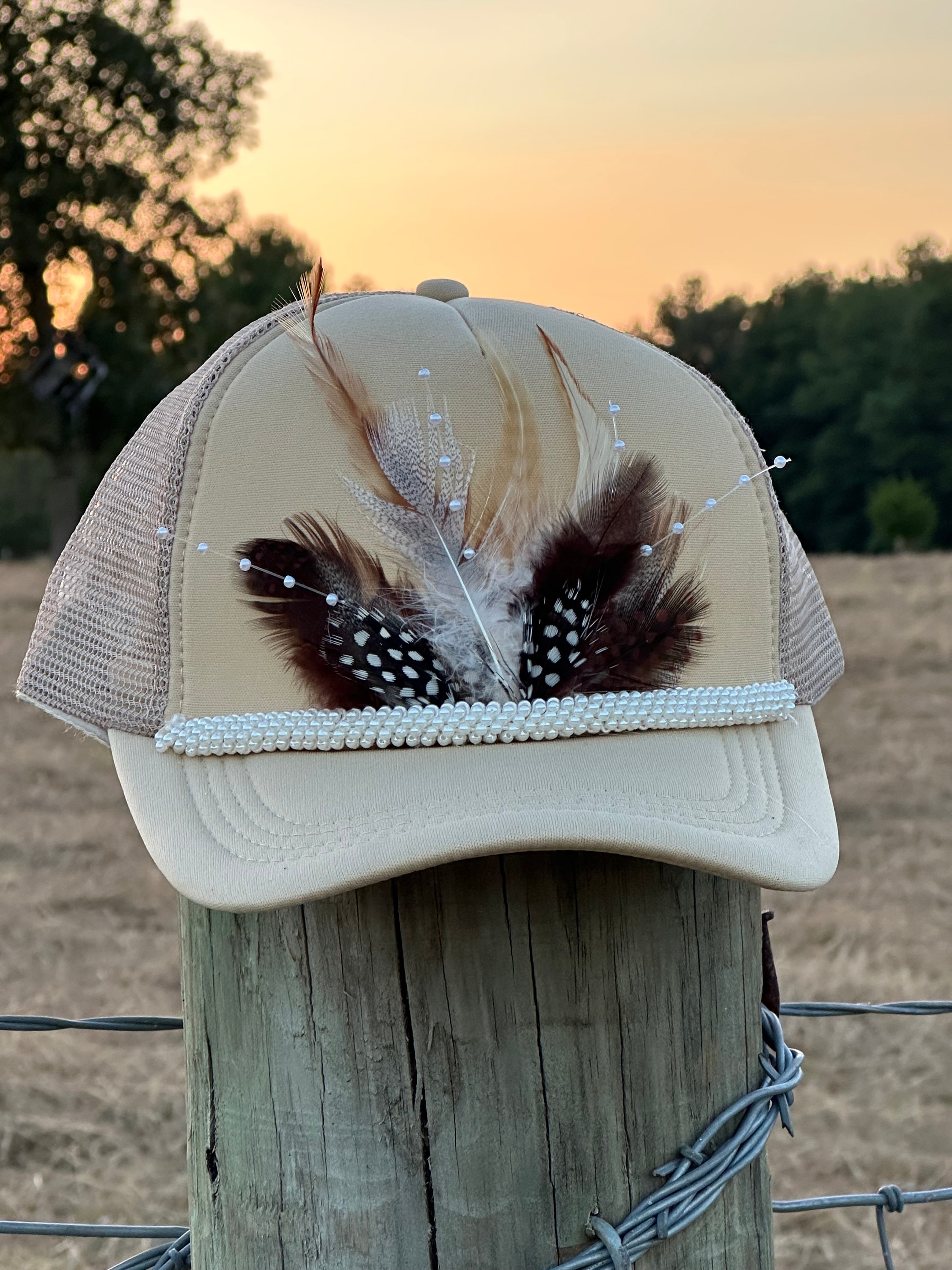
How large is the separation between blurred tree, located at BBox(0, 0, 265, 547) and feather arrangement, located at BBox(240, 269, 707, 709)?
22.1 meters

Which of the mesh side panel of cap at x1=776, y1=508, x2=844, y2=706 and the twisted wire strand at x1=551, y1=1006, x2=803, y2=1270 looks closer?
the twisted wire strand at x1=551, y1=1006, x2=803, y2=1270

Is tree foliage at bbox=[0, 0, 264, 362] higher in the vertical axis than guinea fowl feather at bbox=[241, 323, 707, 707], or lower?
higher

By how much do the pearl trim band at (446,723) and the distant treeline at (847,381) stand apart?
1215 inches

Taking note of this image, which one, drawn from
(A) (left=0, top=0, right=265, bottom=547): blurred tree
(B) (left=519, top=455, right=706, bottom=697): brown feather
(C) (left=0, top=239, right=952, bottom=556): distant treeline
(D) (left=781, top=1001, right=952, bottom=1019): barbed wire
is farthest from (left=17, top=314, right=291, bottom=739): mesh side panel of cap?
(C) (left=0, top=239, right=952, bottom=556): distant treeline

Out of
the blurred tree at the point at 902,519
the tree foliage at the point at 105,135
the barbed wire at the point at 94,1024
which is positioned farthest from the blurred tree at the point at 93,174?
the barbed wire at the point at 94,1024

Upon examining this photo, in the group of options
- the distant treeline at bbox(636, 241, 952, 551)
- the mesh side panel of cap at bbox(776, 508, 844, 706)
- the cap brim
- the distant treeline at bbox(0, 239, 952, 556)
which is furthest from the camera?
the distant treeline at bbox(636, 241, 952, 551)

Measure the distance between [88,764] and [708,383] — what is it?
6.59m

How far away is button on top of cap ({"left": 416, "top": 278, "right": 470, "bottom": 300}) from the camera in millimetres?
1428

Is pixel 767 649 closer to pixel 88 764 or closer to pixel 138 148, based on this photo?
pixel 88 764

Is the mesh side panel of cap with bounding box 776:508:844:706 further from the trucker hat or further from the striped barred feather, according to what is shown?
the striped barred feather

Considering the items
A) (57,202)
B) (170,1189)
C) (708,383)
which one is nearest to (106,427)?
(57,202)

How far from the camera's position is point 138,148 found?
21.9 metres

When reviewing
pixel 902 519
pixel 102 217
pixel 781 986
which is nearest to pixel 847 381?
pixel 902 519

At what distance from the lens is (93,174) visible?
2156 centimetres
